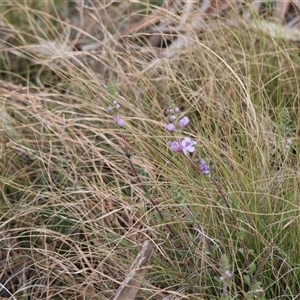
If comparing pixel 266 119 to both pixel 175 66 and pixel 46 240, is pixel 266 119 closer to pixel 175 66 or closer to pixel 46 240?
pixel 175 66

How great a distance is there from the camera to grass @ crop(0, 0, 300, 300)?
5.17ft

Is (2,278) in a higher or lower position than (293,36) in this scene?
lower

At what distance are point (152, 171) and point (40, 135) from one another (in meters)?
0.43

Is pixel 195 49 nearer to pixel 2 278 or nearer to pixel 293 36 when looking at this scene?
pixel 293 36

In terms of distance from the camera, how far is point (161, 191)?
1665mm

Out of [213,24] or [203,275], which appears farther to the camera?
[213,24]

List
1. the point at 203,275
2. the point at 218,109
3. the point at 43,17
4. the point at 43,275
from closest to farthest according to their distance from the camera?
1. the point at 203,275
2. the point at 43,275
3. the point at 218,109
4. the point at 43,17

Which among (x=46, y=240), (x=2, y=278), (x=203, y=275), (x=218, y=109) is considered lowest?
(x=2, y=278)

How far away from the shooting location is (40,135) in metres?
2.05

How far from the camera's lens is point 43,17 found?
8.63ft

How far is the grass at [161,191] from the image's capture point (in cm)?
158

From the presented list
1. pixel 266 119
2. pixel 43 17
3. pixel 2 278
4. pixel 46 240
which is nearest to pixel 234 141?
pixel 266 119

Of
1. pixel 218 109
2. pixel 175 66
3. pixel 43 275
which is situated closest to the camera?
pixel 43 275

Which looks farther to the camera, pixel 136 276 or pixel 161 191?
pixel 161 191
